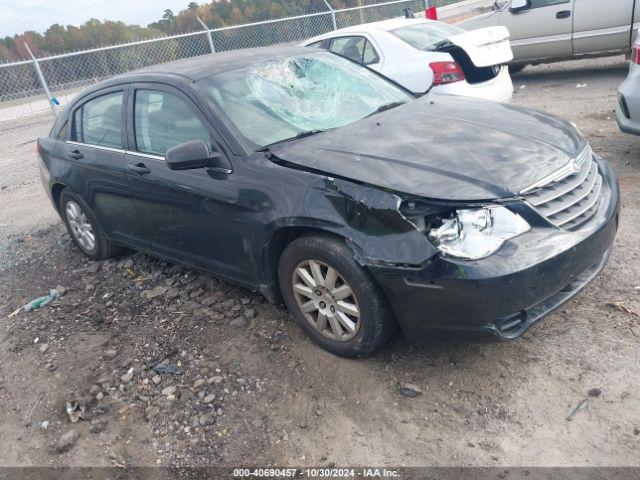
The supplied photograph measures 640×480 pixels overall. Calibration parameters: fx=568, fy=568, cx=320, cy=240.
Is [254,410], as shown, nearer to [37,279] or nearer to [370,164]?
[370,164]

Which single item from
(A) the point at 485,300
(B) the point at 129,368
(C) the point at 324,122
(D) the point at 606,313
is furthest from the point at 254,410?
(D) the point at 606,313

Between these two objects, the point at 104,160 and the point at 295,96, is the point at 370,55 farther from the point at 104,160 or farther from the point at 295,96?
the point at 104,160

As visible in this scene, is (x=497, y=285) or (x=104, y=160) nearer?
(x=497, y=285)

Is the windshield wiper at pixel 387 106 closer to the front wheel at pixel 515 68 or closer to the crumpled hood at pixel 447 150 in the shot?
the crumpled hood at pixel 447 150

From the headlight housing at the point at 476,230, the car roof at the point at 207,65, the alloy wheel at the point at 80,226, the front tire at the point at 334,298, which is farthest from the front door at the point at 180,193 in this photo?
the headlight housing at the point at 476,230

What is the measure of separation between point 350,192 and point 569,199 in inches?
45.7

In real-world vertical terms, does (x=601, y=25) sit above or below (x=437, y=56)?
below

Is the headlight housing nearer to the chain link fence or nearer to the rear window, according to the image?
the rear window

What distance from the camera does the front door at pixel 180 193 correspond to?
3.57 meters

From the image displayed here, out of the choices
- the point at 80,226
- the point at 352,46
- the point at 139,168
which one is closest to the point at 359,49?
the point at 352,46

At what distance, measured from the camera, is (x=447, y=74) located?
22.5 ft

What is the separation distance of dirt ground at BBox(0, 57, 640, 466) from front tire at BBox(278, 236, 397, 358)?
167 mm

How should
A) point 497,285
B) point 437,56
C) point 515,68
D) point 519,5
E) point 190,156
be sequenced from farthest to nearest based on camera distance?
point 515,68 < point 519,5 < point 437,56 < point 190,156 < point 497,285

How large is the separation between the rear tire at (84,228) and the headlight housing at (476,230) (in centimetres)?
331
